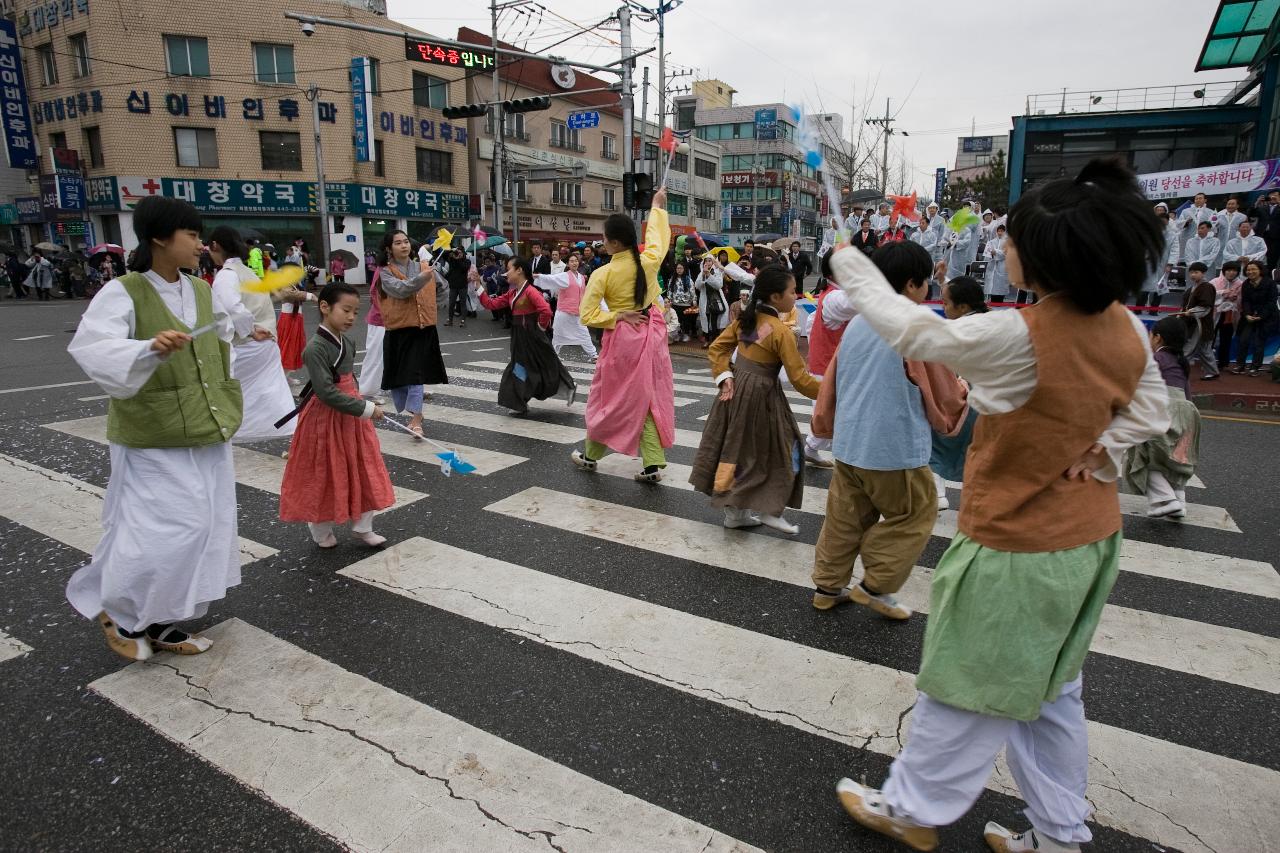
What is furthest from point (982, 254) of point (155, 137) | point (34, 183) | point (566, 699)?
point (34, 183)

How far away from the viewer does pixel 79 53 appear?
27.7 m

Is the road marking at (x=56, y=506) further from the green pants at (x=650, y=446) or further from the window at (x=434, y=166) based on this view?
the window at (x=434, y=166)

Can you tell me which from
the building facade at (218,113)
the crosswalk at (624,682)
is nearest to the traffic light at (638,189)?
the crosswalk at (624,682)

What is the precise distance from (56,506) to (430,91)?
3159cm

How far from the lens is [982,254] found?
54.5 ft

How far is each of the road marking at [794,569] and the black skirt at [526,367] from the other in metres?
2.43

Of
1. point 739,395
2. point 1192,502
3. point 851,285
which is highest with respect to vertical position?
point 851,285

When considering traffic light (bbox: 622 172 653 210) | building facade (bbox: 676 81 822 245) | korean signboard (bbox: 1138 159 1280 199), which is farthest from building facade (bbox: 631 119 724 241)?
traffic light (bbox: 622 172 653 210)

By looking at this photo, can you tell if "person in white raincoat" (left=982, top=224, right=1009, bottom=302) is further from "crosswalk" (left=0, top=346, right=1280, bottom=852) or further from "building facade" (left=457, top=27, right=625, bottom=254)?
"building facade" (left=457, top=27, right=625, bottom=254)

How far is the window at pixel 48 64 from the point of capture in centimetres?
2888

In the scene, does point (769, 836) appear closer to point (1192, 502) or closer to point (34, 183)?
point (1192, 502)

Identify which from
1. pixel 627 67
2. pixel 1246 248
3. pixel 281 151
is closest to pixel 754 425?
pixel 1246 248

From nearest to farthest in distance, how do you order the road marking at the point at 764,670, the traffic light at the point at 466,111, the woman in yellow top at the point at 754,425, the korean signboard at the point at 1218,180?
the road marking at the point at 764,670 → the woman in yellow top at the point at 754,425 → the korean signboard at the point at 1218,180 → the traffic light at the point at 466,111

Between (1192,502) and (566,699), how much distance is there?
4789 mm
